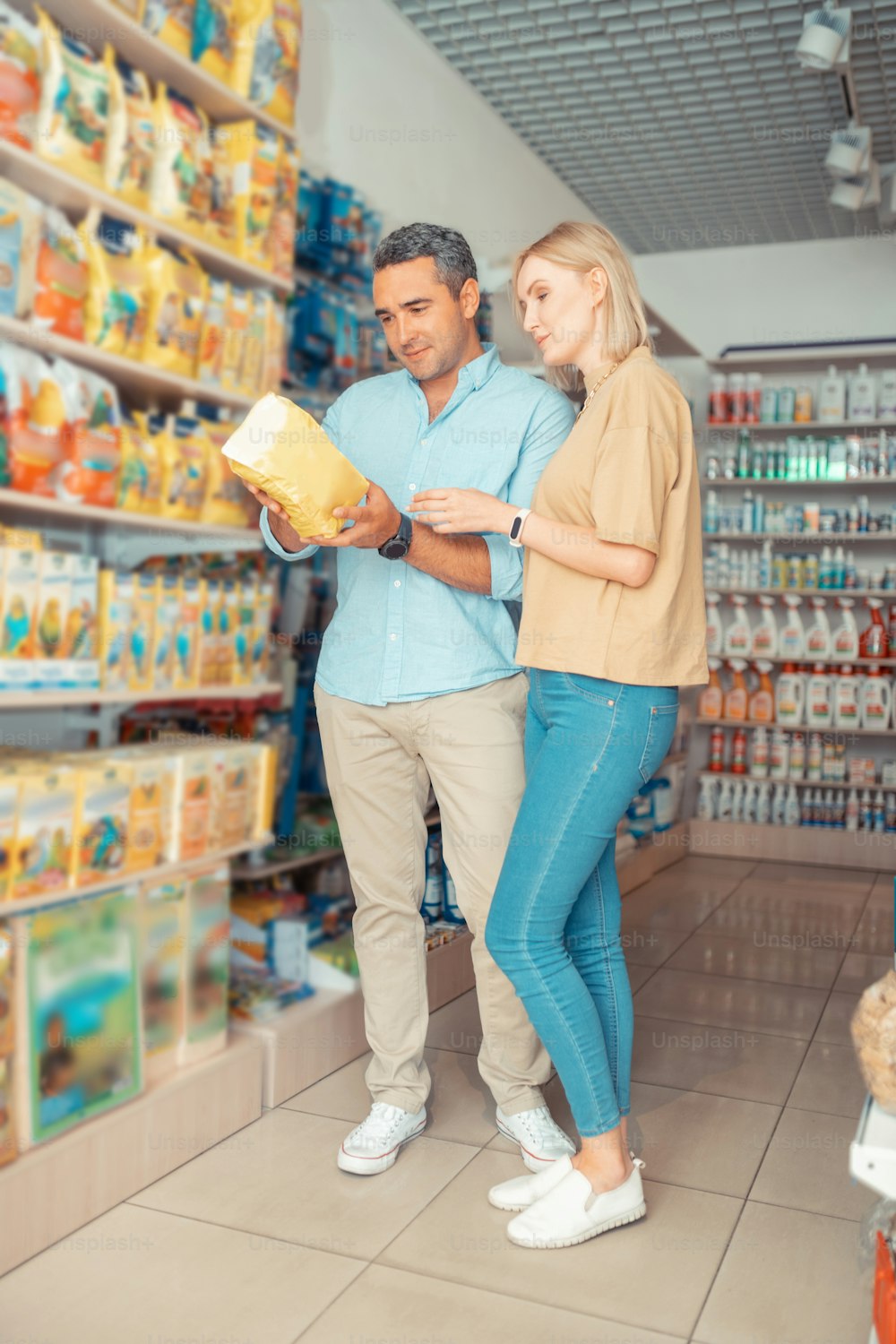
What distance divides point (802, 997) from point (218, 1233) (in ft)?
6.81

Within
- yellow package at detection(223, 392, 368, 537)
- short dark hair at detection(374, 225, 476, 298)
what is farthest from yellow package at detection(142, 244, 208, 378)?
yellow package at detection(223, 392, 368, 537)

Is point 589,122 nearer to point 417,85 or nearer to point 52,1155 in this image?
point 417,85

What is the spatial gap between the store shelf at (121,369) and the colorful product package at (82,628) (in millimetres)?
373

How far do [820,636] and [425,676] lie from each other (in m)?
4.18

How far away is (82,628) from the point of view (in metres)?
2.13

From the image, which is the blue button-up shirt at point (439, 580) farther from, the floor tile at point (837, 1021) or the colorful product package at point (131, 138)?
the floor tile at point (837, 1021)

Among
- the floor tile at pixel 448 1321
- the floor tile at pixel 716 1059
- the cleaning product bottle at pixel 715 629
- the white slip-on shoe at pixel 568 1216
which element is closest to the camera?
the floor tile at pixel 448 1321

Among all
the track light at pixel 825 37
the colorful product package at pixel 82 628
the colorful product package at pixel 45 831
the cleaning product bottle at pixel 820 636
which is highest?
the track light at pixel 825 37

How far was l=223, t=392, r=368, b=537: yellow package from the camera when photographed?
6.03 feet

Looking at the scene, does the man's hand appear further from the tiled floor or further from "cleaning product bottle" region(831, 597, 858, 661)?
"cleaning product bottle" region(831, 597, 858, 661)

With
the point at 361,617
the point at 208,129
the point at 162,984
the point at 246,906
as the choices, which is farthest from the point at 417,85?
the point at 162,984

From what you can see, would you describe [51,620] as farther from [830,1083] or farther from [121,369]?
[830,1083]

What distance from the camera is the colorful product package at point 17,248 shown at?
1.92 m

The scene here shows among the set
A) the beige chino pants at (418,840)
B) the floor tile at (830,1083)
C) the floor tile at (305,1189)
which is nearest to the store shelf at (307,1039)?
the floor tile at (305,1189)
